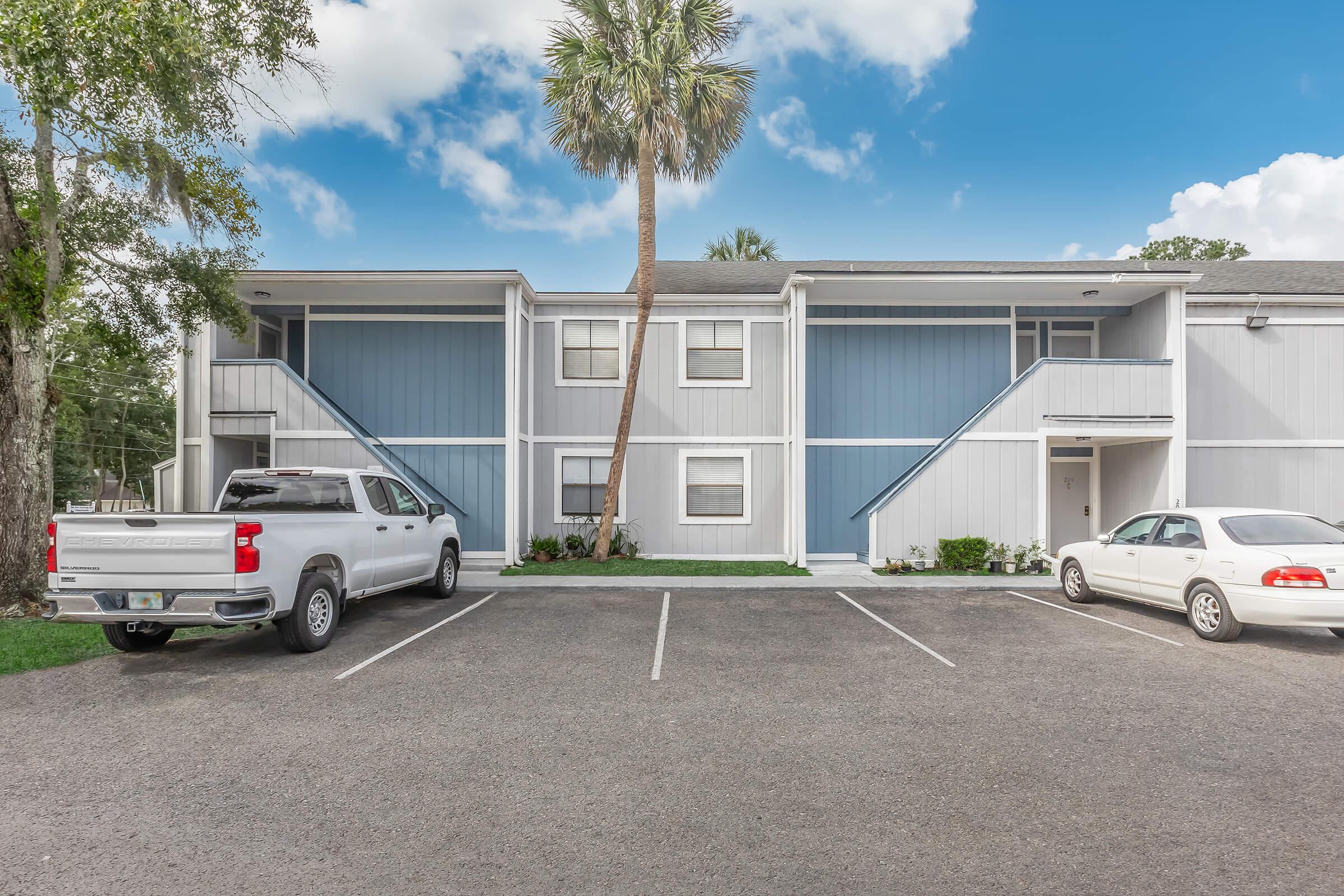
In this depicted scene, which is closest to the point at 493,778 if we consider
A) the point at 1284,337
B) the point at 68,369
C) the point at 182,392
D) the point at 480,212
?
the point at 182,392

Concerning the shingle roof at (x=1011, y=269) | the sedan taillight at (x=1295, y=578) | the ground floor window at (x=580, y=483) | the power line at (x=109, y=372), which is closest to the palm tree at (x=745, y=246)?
the shingle roof at (x=1011, y=269)

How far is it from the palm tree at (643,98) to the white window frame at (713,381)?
4.84 feet

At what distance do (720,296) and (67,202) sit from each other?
35.5 feet

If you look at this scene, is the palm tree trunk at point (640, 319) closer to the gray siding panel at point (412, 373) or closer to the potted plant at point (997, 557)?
the gray siding panel at point (412, 373)

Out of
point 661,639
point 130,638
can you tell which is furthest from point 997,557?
point 130,638

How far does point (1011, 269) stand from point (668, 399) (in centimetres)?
812

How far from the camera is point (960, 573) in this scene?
12.4 m

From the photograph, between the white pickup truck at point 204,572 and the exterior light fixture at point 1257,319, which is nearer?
the white pickup truck at point 204,572

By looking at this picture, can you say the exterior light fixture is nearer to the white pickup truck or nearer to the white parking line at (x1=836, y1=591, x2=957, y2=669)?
the white parking line at (x1=836, y1=591, x2=957, y2=669)

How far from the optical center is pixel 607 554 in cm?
1341

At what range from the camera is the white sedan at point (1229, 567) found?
6.61 metres

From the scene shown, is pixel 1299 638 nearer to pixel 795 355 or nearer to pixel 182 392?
pixel 795 355

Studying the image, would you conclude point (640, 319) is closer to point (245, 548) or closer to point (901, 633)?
point (901, 633)

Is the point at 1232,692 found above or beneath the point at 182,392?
beneath
